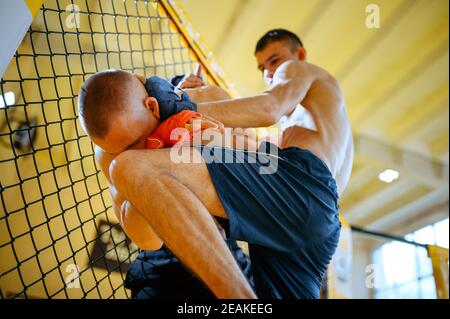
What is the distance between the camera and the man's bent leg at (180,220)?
81cm

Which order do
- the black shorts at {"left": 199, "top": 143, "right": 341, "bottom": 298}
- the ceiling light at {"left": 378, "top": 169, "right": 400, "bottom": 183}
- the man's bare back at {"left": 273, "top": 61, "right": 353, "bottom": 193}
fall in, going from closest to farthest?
1. the black shorts at {"left": 199, "top": 143, "right": 341, "bottom": 298}
2. the man's bare back at {"left": 273, "top": 61, "right": 353, "bottom": 193}
3. the ceiling light at {"left": 378, "top": 169, "right": 400, "bottom": 183}

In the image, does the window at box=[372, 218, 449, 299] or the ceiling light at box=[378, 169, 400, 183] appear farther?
the window at box=[372, 218, 449, 299]

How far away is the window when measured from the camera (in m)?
6.95

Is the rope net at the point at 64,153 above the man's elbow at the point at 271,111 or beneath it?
above

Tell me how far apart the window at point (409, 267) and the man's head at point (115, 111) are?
267 inches

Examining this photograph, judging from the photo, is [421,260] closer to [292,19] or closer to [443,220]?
[443,220]

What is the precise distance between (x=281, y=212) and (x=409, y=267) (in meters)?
7.25

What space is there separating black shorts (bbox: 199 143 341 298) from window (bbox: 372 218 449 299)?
6.34 metres

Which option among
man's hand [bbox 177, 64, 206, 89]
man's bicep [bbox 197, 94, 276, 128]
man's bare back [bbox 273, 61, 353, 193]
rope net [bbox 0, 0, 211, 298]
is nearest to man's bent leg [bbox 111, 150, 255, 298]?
man's bicep [bbox 197, 94, 276, 128]

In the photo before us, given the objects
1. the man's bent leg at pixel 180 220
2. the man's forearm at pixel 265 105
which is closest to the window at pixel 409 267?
the man's forearm at pixel 265 105

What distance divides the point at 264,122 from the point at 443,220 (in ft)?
21.8

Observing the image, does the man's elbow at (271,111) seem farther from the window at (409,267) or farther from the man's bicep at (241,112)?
the window at (409,267)

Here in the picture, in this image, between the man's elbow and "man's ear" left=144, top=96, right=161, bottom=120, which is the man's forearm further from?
"man's ear" left=144, top=96, right=161, bottom=120

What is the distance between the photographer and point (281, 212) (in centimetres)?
114
